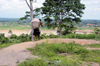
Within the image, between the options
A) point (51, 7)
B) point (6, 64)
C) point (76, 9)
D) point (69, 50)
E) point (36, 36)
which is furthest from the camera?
point (51, 7)

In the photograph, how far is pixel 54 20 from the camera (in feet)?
66.3

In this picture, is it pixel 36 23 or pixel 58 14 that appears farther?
pixel 58 14

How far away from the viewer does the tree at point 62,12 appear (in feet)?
63.6

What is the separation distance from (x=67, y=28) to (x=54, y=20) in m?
2.40

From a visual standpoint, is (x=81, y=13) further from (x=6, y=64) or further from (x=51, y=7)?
(x=6, y=64)

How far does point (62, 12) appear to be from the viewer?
20.6m

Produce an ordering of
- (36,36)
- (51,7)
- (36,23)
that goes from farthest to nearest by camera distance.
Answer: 1. (51,7)
2. (36,36)
3. (36,23)

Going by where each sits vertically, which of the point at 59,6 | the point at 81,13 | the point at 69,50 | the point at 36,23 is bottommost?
the point at 69,50

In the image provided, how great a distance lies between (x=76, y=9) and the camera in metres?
18.6

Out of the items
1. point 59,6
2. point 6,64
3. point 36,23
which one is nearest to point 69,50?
point 6,64

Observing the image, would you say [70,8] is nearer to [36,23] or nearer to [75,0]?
[75,0]

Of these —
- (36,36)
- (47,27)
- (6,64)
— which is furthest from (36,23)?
(47,27)

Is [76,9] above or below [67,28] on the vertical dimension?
above

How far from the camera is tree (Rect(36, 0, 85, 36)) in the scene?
19375mm
